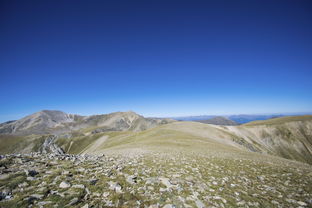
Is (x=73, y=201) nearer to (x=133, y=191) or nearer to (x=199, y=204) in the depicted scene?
(x=133, y=191)

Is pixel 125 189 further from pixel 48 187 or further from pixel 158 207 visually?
pixel 48 187

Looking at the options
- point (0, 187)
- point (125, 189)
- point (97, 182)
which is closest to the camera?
point (0, 187)

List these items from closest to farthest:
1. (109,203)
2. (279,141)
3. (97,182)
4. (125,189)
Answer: (109,203) → (125,189) → (97,182) → (279,141)

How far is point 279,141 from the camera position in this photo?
114 meters

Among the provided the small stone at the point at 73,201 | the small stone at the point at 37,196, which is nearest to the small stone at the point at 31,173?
the small stone at the point at 37,196

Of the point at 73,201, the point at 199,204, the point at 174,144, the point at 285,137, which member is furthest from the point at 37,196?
the point at 285,137

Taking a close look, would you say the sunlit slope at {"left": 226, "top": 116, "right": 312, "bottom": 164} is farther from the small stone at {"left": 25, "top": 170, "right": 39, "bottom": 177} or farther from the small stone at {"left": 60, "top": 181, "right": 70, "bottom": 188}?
the small stone at {"left": 25, "top": 170, "right": 39, "bottom": 177}

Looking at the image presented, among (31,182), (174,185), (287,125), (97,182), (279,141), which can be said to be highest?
(31,182)

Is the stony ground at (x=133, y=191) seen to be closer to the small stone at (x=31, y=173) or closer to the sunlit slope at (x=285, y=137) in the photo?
the small stone at (x=31, y=173)

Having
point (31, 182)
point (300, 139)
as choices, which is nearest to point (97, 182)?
point (31, 182)

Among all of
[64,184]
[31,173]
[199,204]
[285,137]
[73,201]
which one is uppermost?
[31,173]

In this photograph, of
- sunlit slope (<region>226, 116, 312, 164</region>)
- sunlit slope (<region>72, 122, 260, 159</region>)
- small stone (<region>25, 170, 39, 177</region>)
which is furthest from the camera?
sunlit slope (<region>226, 116, 312, 164</region>)

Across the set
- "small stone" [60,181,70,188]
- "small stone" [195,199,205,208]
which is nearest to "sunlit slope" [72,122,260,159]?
"small stone" [60,181,70,188]

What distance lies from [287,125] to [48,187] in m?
181
